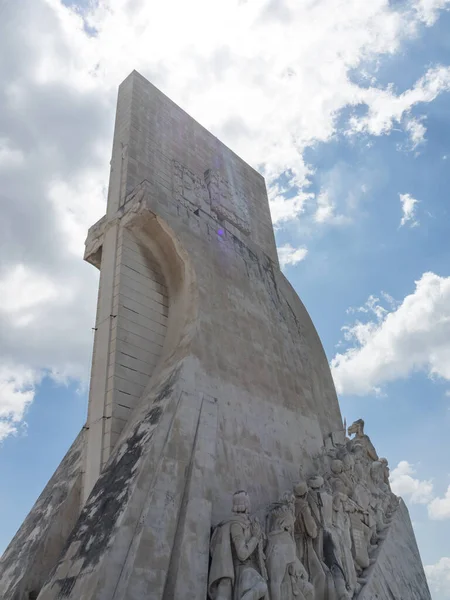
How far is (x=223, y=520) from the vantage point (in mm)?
5645

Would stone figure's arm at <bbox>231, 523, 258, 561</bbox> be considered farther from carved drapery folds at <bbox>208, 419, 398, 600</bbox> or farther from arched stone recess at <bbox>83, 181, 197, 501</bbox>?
arched stone recess at <bbox>83, 181, 197, 501</bbox>

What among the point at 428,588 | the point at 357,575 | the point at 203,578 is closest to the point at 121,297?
the point at 203,578

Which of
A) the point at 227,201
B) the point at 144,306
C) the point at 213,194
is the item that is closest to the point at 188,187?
the point at 213,194

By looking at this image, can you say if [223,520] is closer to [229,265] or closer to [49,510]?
[49,510]

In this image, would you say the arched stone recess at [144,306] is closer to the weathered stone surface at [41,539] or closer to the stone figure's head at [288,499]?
the weathered stone surface at [41,539]

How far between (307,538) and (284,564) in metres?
1.06

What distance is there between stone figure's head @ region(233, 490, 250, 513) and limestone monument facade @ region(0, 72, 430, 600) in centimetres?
2

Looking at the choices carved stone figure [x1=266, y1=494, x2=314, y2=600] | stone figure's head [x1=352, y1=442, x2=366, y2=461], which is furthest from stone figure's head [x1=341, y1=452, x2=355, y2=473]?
carved stone figure [x1=266, y1=494, x2=314, y2=600]

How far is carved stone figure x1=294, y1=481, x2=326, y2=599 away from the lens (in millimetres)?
6358

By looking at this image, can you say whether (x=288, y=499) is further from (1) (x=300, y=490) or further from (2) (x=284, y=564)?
(2) (x=284, y=564)

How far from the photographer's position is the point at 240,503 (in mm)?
5730

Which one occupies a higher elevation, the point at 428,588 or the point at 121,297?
the point at 121,297

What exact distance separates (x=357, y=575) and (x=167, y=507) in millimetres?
3744

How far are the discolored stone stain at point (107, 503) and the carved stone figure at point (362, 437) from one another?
18.3 ft
